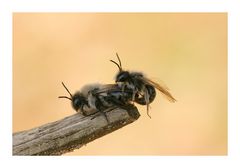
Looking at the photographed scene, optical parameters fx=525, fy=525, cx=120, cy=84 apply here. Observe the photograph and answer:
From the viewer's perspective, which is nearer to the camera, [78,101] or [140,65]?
[78,101]

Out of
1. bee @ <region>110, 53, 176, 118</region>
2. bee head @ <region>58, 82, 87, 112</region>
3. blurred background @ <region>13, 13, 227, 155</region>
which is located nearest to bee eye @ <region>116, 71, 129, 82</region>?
bee @ <region>110, 53, 176, 118</region>

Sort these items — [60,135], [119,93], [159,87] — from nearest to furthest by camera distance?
[60,135], [119,93], [159,87]

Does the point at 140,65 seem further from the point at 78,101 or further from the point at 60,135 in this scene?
the point at 60,135

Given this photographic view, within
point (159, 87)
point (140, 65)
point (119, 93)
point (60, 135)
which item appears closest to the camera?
point (60, 135)

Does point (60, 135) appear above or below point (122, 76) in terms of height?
below

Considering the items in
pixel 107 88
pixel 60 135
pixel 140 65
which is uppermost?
pixel 140 65

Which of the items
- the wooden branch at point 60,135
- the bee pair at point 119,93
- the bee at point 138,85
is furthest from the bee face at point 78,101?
the wooden branch at point 60,135

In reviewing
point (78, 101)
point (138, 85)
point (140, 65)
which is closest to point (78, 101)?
point (78, 101)
